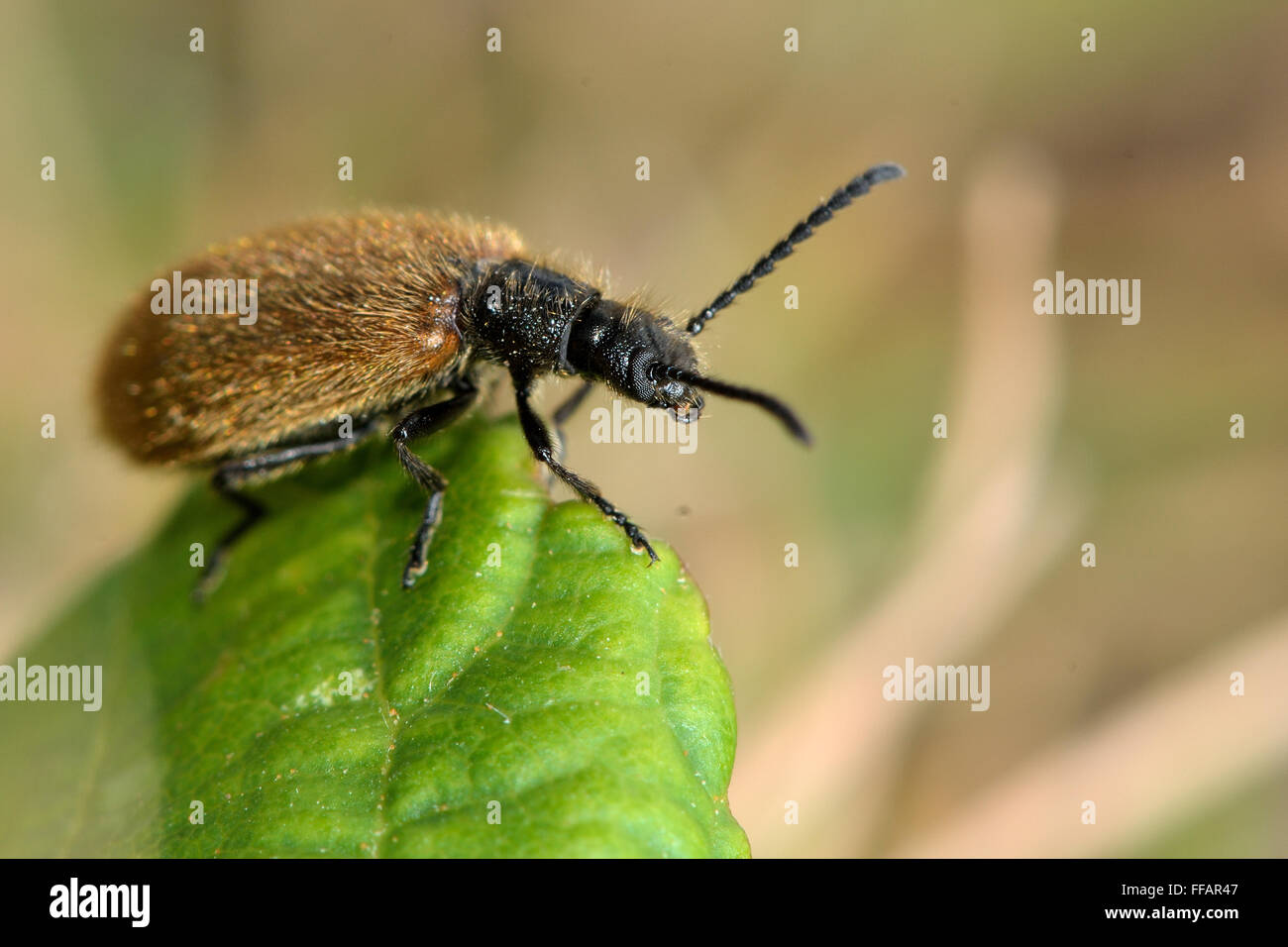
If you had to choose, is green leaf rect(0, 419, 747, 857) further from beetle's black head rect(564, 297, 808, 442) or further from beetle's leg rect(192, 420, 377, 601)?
beetle's black head rect(564, 297, 808, 442)

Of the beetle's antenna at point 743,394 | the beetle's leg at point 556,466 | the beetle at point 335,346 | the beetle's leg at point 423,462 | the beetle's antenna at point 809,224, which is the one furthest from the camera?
the beetle at point 335,346

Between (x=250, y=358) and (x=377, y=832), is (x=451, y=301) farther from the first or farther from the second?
(x=377, y=832)

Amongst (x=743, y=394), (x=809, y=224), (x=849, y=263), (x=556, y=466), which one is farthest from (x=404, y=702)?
(x=849, y=263)

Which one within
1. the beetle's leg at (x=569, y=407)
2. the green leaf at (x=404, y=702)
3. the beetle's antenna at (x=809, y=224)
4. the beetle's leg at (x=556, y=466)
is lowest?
the green leaf at (x=404, y=702)

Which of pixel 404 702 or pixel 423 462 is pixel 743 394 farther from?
pixel 404 702

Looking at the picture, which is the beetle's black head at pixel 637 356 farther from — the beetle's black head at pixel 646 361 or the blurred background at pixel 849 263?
the blurred background at pixel 849 263

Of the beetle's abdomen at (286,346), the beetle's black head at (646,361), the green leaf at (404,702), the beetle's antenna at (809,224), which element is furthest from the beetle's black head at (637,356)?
the beetle's abdomen at (286,346)
